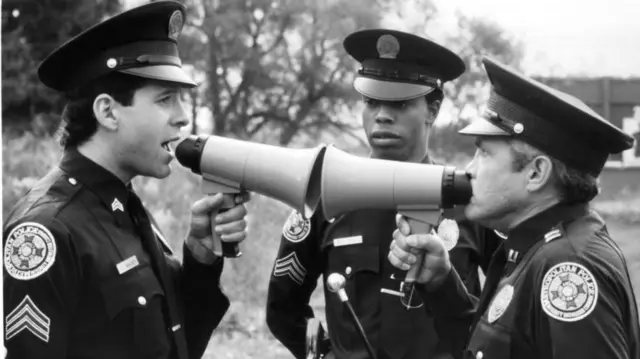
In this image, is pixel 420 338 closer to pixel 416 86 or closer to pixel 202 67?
pixel 416 86

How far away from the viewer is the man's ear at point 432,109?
14.6ft

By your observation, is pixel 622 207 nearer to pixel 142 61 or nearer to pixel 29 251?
pixel 142 61

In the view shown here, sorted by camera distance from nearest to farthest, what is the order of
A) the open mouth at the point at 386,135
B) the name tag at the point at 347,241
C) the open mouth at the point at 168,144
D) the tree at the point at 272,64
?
the open mouth at the point at 168,144, the name tag at the point at 347,241, the open mouth at the point at 386,135, the tree at the point at 272,64

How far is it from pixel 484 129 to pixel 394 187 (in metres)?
0.38

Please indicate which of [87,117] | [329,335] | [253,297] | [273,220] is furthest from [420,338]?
[273,220]

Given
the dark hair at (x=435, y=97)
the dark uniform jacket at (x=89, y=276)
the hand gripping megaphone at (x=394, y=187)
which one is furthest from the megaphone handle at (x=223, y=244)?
the dark hair at (x=435, y=97)

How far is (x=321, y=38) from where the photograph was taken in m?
22.6

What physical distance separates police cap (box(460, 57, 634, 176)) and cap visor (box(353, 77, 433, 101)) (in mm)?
1096

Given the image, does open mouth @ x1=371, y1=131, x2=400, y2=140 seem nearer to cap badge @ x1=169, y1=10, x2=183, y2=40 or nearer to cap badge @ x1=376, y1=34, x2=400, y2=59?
cap badge @ x1=376, y1=34, x2=400, y2=59

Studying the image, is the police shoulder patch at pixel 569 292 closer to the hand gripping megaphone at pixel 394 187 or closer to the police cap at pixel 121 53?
the hand gripping megaphone at pixel 394 187

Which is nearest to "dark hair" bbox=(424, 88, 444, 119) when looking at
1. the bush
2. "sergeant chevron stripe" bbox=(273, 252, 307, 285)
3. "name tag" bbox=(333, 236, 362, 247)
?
"name tag" bbox=(333, 236, 362, 247)

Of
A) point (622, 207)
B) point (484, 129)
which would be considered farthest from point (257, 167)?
point (622, 207)

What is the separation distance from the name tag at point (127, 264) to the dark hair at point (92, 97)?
46cm

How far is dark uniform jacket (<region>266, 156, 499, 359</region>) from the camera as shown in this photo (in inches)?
155
